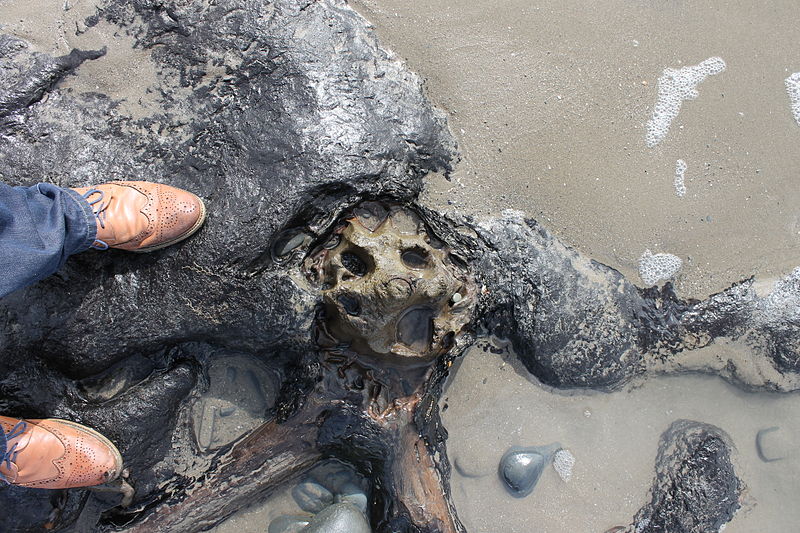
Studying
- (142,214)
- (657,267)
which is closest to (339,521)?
(142,214)

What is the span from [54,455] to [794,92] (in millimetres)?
4059

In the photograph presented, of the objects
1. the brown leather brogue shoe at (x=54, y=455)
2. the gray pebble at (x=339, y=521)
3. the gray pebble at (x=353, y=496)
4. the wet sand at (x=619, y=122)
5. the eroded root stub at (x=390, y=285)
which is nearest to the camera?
the eroded root stub at (x=390, y=285)

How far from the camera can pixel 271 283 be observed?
93.0 inches

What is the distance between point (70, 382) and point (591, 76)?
2978mm

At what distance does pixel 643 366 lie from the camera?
290 cm

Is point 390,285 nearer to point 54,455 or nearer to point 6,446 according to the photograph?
point 54,455

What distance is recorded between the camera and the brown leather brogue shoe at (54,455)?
2295 mm

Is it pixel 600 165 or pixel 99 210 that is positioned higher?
pixel 600 165

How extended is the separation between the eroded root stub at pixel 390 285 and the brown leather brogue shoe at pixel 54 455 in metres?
1.10

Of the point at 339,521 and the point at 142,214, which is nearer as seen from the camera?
the point at 142,214

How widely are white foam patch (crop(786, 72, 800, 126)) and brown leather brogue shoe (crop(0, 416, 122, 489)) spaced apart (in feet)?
12.6

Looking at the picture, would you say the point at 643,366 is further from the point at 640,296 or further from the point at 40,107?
the point at 40,107

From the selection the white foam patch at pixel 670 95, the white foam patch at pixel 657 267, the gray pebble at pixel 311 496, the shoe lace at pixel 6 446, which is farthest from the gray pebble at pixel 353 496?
the white foam patch at pixel 670 95

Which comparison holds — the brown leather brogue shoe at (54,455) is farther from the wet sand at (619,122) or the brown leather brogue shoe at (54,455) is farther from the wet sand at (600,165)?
the wet sand at (619,122)
